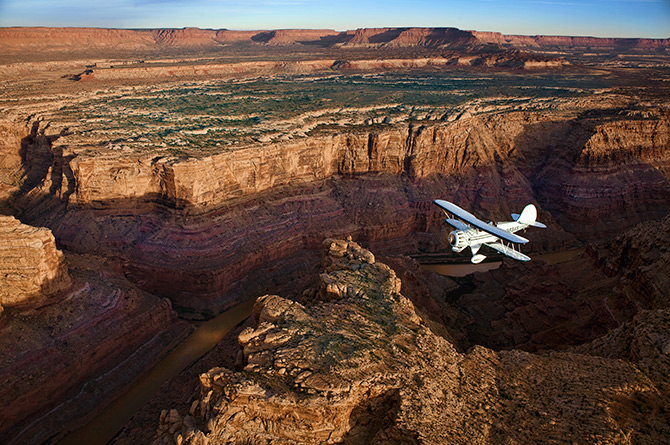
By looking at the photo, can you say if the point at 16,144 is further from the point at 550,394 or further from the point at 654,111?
the point at 654,111

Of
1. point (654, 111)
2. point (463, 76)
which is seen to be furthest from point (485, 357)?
point (463, 76)

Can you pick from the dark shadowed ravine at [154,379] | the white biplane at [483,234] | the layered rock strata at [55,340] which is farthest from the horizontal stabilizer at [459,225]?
the layered rock strata at [55,340]

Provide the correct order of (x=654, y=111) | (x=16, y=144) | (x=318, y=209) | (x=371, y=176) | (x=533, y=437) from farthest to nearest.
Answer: (x=654, y=111) < (x=16, y=144) < (x=371, y=176) < (x=318, y=209) < (x=533, y=437)

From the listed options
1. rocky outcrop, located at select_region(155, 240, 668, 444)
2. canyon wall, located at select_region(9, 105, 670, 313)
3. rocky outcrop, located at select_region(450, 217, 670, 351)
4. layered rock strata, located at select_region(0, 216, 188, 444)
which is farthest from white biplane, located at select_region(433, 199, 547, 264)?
layered rock strata, located at select_region(0, 216, 188, 444)

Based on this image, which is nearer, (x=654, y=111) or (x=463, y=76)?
(x=654, y=111)

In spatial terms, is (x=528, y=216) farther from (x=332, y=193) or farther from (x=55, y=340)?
(x=55, y=340)
